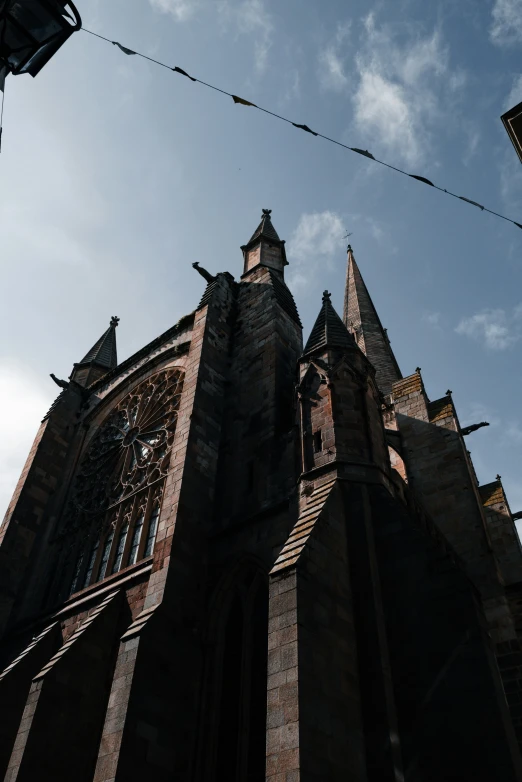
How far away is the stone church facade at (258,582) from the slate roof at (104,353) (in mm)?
5517

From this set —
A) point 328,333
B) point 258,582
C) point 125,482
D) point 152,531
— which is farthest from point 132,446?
point 258,582

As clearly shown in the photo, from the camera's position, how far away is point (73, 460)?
1731 cm

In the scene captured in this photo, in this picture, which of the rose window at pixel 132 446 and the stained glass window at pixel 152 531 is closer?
the stained glass window at pixel 152 531

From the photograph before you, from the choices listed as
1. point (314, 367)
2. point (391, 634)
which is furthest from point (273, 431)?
point (391, 634)

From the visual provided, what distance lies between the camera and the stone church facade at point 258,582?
695 cm

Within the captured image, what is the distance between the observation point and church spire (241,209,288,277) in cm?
1841

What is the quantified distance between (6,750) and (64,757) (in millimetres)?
1556

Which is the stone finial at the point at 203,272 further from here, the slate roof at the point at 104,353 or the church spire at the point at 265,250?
the slate roof at the point at 104,353

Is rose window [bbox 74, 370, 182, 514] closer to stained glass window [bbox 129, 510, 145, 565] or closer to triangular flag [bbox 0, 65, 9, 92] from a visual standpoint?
stained glass window [bbox 129, 510, 145, 565]

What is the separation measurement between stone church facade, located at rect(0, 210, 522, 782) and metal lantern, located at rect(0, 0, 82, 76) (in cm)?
667

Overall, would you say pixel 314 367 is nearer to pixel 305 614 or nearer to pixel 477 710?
pixel 305 614

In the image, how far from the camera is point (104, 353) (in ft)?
76.7

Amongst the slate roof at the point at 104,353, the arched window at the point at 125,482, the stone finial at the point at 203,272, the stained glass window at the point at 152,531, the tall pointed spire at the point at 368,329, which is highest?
the tall pointed spire at the point at 368,329

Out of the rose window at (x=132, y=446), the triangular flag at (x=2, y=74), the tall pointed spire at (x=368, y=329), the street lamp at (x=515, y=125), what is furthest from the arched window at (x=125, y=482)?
the tall pointed spire at (x=368, y=329)
